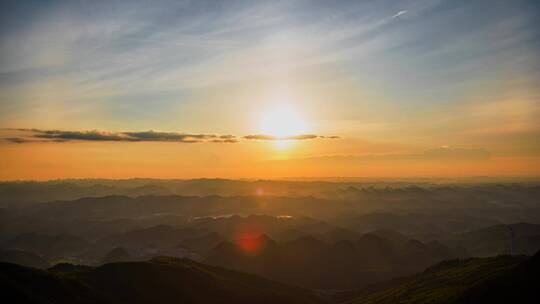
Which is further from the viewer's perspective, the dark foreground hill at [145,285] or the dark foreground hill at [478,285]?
the dark foreground hill at [145,285]

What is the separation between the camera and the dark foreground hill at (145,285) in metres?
92.9

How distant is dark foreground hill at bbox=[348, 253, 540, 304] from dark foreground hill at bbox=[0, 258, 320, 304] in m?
33.3

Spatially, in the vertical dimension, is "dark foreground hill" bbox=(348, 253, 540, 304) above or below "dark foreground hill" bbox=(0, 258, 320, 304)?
above

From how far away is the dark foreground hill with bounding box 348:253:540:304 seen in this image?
68.1 metres

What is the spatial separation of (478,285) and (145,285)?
276 feet

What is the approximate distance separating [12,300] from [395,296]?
91467 millimetres

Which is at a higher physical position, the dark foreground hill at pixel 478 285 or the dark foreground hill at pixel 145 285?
the dark foreground hill at pixel 478 285

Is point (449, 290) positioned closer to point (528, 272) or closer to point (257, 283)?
point (528, 272)

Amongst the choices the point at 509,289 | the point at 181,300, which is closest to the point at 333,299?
the point at 181,300

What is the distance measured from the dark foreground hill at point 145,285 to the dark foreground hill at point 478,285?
33327 millimetres

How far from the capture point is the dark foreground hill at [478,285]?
6806cm

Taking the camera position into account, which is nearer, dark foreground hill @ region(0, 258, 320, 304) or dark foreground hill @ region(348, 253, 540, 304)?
dark foreground hill @ region(348, 253, 540, 304)

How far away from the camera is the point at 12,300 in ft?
267

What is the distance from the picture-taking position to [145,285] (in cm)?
11538
